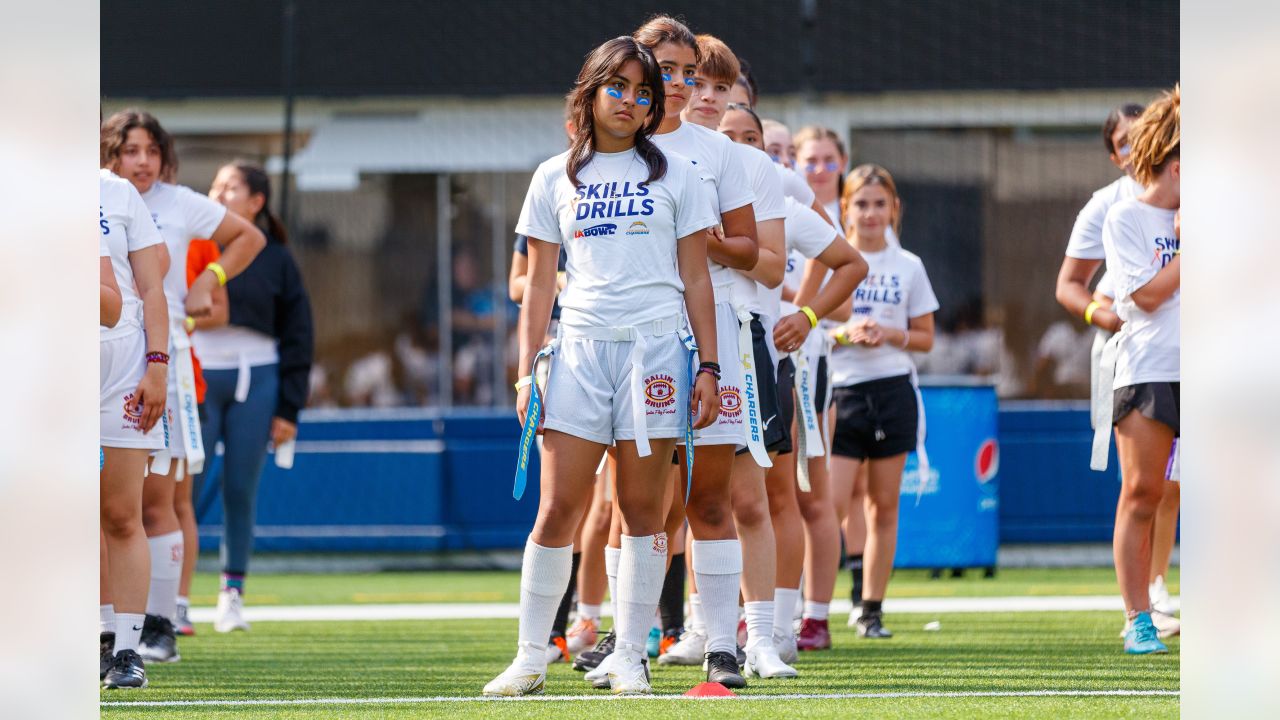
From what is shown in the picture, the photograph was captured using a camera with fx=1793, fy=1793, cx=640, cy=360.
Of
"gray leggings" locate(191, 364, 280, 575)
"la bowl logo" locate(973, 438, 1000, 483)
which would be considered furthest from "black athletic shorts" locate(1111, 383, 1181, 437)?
"la bowl logo" locate(973, 438, 1000, 483)

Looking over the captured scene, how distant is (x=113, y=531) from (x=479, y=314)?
956 centimetres

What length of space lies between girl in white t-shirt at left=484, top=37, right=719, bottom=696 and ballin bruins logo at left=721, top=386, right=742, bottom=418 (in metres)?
0.22

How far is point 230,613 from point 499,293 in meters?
7.20

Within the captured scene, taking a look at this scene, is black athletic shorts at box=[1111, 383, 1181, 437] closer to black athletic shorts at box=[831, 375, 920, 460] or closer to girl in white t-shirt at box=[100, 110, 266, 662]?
black athletic shorts at box=[831, 375, 920, 460]

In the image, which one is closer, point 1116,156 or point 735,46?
point 1116,156

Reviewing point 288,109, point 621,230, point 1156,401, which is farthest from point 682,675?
point 288,109

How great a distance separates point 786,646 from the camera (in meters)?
5.86

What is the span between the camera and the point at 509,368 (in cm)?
1480

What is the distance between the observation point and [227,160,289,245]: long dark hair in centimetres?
786

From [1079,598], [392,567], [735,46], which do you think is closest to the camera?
[1079,598]

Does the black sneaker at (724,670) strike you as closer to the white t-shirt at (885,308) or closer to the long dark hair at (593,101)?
the long dark hair at (593,101)

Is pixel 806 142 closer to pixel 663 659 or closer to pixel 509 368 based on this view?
pixel 663 659
